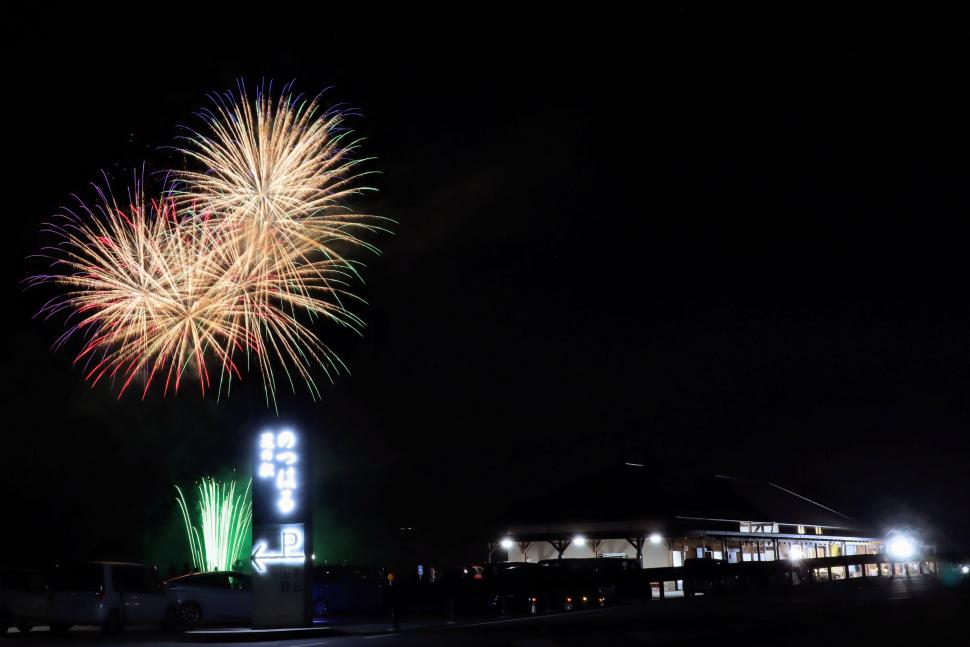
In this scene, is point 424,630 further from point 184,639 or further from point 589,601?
point 589,601

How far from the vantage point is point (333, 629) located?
24016mm

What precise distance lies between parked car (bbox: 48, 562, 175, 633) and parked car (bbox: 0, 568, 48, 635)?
249 mm

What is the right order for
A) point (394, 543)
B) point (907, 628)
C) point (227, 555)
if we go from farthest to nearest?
1. point (394, 543)
2. point (227, 555)
3. point (907, 628)

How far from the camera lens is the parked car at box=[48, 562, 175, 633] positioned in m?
23.7

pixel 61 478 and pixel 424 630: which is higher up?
pixel 61 478

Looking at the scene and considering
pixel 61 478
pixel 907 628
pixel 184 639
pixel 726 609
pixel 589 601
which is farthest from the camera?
pixel 61 478

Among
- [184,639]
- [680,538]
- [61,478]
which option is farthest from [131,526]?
[184,639]

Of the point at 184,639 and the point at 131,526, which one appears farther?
the point at 131,526

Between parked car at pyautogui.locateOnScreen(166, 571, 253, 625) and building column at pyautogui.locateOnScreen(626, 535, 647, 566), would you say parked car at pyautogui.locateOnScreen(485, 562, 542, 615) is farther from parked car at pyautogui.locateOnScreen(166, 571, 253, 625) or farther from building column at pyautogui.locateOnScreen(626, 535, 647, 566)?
building column at pyautogui.locateOnScreen(626, 535, 647, 566)

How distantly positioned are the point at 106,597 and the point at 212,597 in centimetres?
374

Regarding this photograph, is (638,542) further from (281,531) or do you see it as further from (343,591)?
(281,531)

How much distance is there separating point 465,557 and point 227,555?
1990 centimetres

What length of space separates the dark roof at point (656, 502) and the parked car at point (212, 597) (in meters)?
22.0

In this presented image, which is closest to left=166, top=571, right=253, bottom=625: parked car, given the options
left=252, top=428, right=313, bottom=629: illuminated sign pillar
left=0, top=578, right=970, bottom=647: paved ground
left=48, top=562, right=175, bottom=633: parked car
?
left=48, top=562, right=175, bottom=633: parked car
